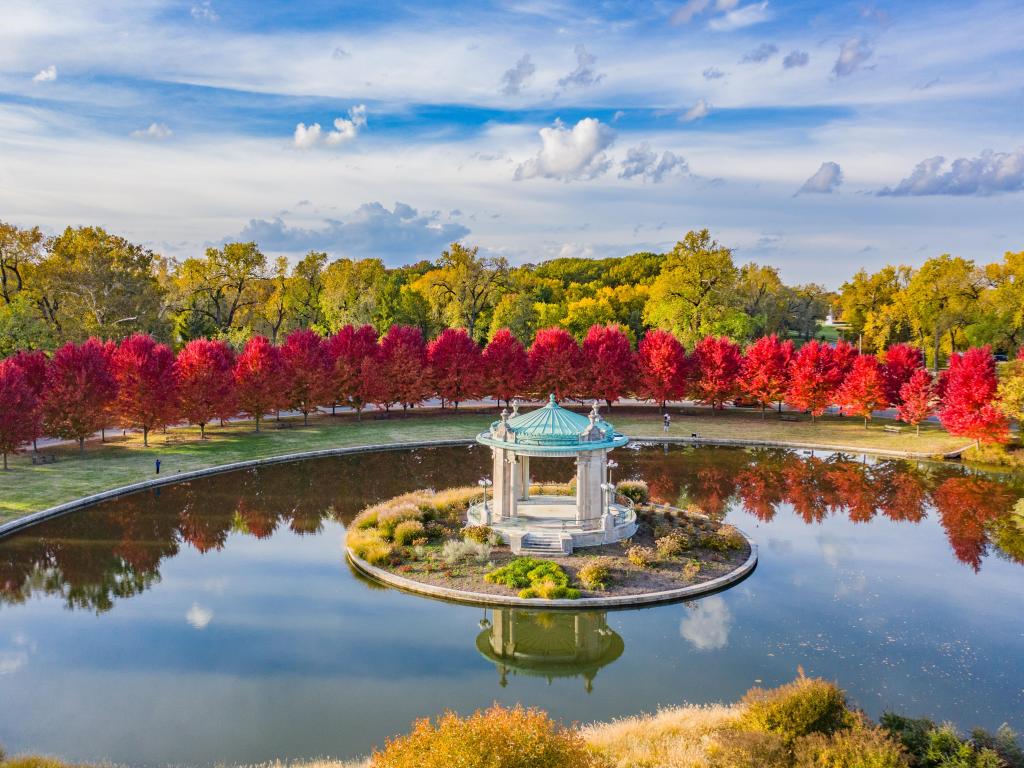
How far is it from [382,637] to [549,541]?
957 cm

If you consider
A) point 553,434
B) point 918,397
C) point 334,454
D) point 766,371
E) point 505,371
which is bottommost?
point 334,454

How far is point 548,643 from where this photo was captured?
2344 centimetres

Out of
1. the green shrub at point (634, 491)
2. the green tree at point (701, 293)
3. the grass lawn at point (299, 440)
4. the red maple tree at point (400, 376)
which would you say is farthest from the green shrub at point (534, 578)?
the green tree at point (701, 293)

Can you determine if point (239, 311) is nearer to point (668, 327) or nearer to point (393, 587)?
point (668, 327)

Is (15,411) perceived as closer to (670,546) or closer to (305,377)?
(305,377)

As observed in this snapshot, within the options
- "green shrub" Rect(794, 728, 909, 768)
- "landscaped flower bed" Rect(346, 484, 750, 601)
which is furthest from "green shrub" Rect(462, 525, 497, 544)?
"green shrub" Rect(794, 728, 909, 768)

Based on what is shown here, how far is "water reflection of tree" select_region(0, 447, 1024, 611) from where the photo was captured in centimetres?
3002

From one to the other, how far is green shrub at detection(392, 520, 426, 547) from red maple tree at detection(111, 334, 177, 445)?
3018 centimetres

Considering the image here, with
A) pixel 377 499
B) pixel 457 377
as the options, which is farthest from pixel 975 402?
pixel 377 499

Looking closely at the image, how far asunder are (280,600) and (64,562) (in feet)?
35.5

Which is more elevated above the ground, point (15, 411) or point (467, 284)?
point (467, 284)

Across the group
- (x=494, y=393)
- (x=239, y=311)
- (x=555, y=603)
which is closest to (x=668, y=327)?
(x=494, y=393)

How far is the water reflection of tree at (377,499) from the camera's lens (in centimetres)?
3002

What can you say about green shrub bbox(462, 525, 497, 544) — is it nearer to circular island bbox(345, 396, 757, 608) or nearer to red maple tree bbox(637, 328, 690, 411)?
circular island bbox(345, 396, 757, 608)
